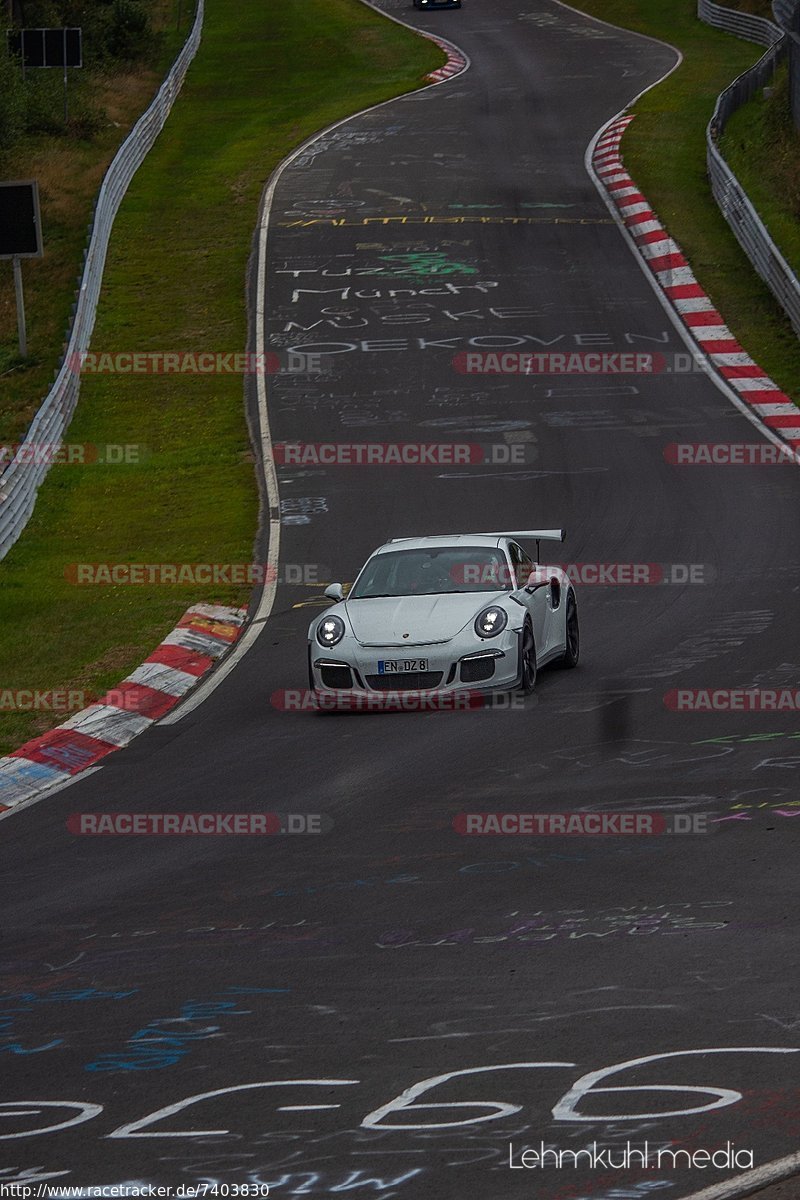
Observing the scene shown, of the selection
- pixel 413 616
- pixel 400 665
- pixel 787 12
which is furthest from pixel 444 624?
pixel 787 12

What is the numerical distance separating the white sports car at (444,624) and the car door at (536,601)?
0.01 meters

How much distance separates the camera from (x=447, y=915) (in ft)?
26.8

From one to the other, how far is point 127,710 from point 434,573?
9.52ft

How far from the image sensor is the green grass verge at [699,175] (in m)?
30.3

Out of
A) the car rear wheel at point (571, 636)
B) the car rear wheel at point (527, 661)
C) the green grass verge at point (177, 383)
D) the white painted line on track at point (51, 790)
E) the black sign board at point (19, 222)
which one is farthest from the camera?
the black sign board at point (19, 222)

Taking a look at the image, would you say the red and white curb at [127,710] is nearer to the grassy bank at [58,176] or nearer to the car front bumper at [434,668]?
the car front bumper at [434,668]

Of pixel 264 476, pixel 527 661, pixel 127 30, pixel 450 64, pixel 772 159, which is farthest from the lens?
pixel 450 64

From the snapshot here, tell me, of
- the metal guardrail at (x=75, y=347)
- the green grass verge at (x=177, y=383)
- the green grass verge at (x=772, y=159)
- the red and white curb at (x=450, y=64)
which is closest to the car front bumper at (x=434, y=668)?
the green grass verge at (x=177, y=383)

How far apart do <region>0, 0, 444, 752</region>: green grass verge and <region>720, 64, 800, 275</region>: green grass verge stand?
11.5 metres

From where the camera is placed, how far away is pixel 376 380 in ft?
95.3

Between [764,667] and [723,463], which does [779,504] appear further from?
[764,667]

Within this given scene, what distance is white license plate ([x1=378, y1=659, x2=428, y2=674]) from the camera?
43.8ft

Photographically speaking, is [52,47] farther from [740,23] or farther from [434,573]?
[434,573]

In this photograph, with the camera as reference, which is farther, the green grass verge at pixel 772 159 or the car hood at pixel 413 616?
the green grass verge at pixel 772 159
